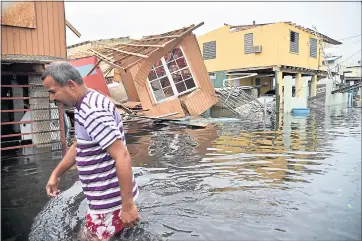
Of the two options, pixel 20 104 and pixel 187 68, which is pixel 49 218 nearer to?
pixel 20 104

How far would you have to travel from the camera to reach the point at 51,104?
9.10 metres

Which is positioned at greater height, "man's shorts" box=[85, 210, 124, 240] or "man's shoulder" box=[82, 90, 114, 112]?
"man's shoulder" box=[82, 90, 114, 112]

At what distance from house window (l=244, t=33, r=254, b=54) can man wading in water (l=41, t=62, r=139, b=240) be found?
81.6 ft

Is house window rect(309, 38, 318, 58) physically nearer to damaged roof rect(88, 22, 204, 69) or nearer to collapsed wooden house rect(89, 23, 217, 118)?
collapsed wooden house rect(89, 23, 217, 118)

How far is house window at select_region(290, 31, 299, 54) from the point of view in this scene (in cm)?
2608

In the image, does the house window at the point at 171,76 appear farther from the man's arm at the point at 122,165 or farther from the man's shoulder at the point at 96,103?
the man's arm at the point at 122,165

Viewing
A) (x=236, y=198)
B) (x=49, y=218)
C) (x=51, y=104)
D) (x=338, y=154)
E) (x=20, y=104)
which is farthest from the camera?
(x=20, y=104)

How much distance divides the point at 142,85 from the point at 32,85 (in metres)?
9.20

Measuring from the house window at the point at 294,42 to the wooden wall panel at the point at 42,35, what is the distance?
2161 centimetres

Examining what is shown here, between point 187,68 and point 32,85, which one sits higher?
point 187,68

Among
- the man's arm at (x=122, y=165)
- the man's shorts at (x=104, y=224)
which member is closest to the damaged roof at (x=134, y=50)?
the man's shorts at (x=104, y=224)

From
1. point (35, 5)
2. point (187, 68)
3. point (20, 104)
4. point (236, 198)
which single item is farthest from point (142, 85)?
point (236, 198)

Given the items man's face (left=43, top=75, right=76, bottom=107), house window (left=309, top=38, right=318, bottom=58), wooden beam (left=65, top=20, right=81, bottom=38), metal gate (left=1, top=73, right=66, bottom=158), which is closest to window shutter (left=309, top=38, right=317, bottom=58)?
house window (left=309, top=38, right=318, bottom=58)

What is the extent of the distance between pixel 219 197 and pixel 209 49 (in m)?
25.4
